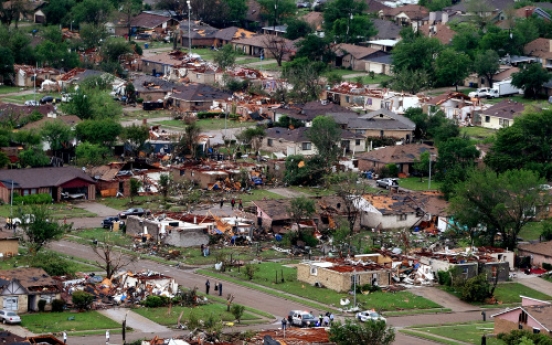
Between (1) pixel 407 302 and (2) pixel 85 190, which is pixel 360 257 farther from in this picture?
(2) pixel 85 190

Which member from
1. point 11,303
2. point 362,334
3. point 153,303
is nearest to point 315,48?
point 153,303

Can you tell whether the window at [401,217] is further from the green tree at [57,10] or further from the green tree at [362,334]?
the green tree at [57,10]

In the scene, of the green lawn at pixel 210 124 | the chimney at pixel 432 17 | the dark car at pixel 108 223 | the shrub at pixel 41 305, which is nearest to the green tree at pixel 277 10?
the chimney at pixel 432 17

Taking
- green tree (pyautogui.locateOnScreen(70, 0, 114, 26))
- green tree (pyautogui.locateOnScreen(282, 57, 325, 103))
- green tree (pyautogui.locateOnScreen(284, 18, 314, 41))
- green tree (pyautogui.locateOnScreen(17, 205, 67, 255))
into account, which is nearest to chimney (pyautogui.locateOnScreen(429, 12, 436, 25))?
green tree (pyautogui.locateOnScreen(284, 18, 314, 41))

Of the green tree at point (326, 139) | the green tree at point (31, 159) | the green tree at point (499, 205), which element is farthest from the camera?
the green tree at point (326, 139)

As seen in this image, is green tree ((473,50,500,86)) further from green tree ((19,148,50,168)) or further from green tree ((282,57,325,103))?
green tree ((19,148,50,168))
